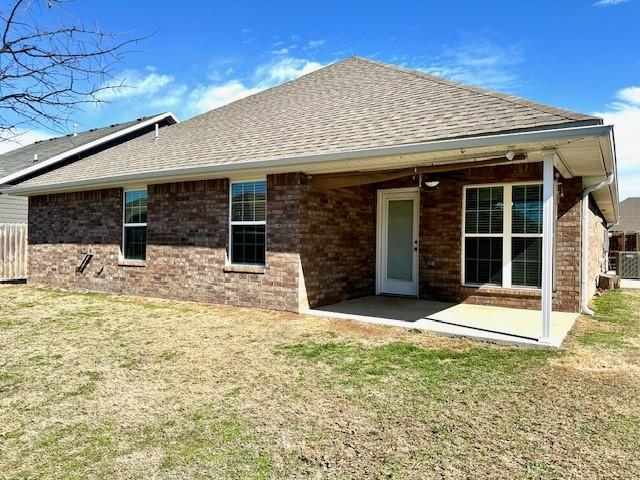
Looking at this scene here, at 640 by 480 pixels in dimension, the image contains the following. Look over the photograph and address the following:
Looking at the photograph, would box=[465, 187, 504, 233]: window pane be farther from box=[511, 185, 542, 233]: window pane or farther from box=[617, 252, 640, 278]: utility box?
box=[617, 252, 640, 278]: utility box

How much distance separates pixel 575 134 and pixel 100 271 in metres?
10.7

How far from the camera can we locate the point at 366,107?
9.02 meters

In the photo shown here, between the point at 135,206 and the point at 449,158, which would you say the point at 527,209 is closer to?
the point at 449,158

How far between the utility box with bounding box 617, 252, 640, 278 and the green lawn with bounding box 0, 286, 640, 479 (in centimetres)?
1395

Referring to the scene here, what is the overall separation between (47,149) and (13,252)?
7.85m

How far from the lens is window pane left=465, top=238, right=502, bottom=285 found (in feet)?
28.6

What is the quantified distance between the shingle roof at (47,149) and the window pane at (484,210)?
50.2ft

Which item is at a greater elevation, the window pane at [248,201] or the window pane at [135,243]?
the window pane at [248,201]

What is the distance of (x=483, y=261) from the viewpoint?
349 inches

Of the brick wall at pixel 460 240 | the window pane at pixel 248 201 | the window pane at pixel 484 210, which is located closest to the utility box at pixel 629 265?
the brick wall at pixel 460 240

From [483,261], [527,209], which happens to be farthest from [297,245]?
[527,209]

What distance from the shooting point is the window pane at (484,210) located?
8672 millimetres

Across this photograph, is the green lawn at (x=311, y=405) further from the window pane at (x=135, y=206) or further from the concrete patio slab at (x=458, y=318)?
the window pane at (x=135, y=206)

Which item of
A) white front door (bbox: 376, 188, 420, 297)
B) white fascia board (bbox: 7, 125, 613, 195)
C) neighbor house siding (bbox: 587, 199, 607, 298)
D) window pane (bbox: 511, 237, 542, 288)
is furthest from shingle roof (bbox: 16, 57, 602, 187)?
neighbor house siding (bbox: 587, 199, 607, 298)
